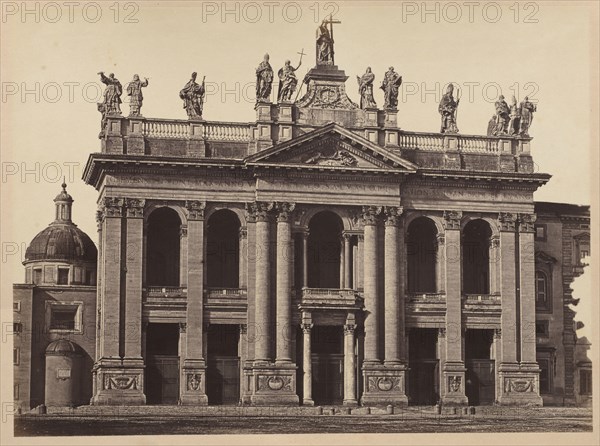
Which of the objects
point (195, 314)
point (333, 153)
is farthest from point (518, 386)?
point (195, 314)

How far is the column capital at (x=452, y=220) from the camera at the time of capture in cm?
7100

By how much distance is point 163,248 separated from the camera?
230 ft

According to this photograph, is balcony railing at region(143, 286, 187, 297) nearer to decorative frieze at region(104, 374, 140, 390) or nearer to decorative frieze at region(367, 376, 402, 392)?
decorative frieze at region(104, 374, 140, 390)

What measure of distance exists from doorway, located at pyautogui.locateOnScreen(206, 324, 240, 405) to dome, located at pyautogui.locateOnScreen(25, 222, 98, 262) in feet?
41.9

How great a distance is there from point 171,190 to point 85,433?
16253 millimetres

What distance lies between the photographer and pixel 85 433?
55.2 metres

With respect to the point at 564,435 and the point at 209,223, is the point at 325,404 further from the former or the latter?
the point at 564,435

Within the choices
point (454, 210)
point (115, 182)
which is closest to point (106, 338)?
point (115, 182)

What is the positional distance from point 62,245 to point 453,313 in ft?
70.0

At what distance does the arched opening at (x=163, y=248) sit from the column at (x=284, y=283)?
15.9ft

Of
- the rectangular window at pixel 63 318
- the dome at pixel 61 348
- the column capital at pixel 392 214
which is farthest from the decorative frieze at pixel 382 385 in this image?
the rectangular window at pixel 63 318

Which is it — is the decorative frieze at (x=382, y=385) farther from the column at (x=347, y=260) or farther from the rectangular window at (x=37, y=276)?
the rectangular window at (x=37, y=276)

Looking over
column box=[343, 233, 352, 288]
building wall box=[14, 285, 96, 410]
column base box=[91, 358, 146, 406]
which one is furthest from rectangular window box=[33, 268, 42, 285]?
column box=[343, 233, 352, 288]

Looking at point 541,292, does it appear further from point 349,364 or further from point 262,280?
point 262,280
